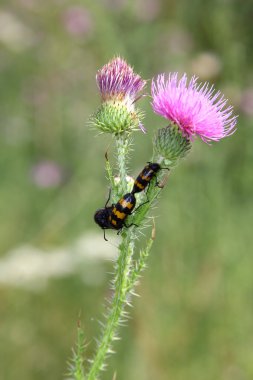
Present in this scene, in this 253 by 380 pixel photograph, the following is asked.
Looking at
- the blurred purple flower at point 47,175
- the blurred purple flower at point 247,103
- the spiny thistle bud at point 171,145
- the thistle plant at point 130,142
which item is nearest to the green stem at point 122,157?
the thistle plant at point 130,142

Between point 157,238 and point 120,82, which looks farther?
point 157,238

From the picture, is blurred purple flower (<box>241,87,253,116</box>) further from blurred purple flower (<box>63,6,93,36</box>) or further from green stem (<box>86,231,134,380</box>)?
green stem (<box>86,231,134,380</box>)

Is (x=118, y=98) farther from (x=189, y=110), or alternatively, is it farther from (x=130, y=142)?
(x=189, y=110)

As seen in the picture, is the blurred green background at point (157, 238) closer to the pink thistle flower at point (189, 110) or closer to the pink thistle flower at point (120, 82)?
the pink thistle flower at point (120, 82)

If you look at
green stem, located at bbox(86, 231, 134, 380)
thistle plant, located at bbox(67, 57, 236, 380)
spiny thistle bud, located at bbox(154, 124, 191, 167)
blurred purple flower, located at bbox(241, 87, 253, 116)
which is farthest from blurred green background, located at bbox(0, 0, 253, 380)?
green stem, located at bbox(86, 231, 134, 380)

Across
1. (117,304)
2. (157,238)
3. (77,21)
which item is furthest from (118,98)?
(77,21)

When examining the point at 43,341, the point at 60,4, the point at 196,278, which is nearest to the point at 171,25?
the point at 60,4

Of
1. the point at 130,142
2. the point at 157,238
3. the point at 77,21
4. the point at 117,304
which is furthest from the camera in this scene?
the point at 77,21
